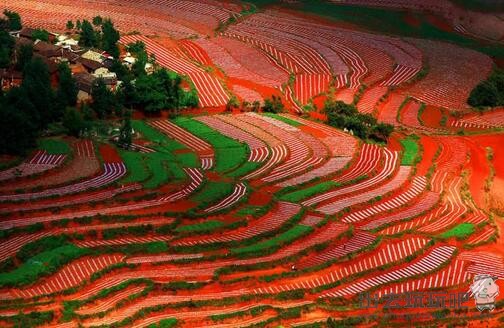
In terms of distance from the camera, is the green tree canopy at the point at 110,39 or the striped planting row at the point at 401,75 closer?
the green tree canopy at the point at 110,39

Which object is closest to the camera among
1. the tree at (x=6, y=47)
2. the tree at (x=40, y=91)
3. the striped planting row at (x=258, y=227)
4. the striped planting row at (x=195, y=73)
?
the striped planting row at (x=258, y=227)

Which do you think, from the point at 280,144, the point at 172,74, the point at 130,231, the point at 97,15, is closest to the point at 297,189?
the point at 280,144

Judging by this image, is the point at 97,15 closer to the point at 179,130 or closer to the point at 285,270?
the point at 179,130

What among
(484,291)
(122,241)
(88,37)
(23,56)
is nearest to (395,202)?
(484,291)

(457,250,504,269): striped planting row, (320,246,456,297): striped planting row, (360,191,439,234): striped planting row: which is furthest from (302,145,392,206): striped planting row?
(457,250,504,269): striped planting row

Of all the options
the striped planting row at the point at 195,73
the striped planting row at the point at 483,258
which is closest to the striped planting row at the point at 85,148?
the striped planting row at the point at 195,73

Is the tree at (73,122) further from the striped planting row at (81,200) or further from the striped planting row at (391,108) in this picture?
the striped planting row at (391,108)

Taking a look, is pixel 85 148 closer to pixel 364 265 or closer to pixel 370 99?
pixel 364 265

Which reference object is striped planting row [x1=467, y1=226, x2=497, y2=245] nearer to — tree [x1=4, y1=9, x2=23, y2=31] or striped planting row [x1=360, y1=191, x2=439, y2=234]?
striped planting row [x1=360, y1=191, x2=439, y2=234]
